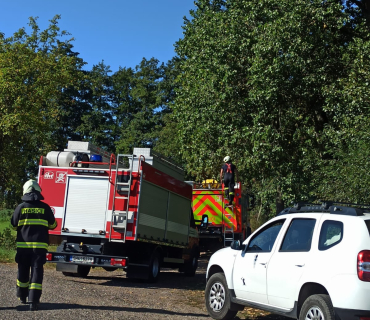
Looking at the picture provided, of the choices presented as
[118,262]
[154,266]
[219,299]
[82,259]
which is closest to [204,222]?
[154,266]

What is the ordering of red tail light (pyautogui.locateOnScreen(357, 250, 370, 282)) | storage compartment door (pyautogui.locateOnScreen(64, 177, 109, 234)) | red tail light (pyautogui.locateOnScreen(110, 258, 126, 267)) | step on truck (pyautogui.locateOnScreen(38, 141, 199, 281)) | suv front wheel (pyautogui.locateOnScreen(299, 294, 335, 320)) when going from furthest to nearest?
storage compartment door (pyautogui.locateOnScreen(64, 177, 109, 234)) < step on truck (pyautogui.locateOnScreen(38, 141, 199, 281)) < red tail light (pyautogui.locateOnScreen(110, 258, 126, 267)) < suv front wheel (pyautogui.locateOnScreen(299, 294, 335, 320)) < red tail light (pyautogui.locateOnScreen(357, 250, 370, 282))

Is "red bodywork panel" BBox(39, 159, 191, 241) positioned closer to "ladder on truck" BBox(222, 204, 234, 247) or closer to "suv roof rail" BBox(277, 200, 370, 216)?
"ladder on truck" BBox(222, 204, 234, 247)

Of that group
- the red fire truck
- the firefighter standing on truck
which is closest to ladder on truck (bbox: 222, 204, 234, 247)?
the red fire truck

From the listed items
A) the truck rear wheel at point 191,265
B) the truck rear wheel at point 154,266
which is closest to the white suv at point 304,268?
the truck rear wheel at point 154,266

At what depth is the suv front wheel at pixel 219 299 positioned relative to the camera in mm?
8422

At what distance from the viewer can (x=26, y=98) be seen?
2402cm

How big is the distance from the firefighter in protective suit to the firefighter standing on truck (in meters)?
9.20

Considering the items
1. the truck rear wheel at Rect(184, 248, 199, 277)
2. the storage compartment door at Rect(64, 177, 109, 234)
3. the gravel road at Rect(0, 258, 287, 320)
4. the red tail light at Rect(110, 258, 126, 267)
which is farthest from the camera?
the truck rear wheel at Rect(184, 248, 199, 277)

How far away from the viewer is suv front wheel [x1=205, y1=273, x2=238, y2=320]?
8.42 m

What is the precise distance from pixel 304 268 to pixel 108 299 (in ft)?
14.6

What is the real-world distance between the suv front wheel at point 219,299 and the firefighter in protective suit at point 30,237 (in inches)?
105

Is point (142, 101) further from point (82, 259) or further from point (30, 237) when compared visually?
point (30, 237)

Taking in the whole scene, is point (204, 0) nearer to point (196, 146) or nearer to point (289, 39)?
point (196, 146)

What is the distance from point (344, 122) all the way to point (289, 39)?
10.3ft
